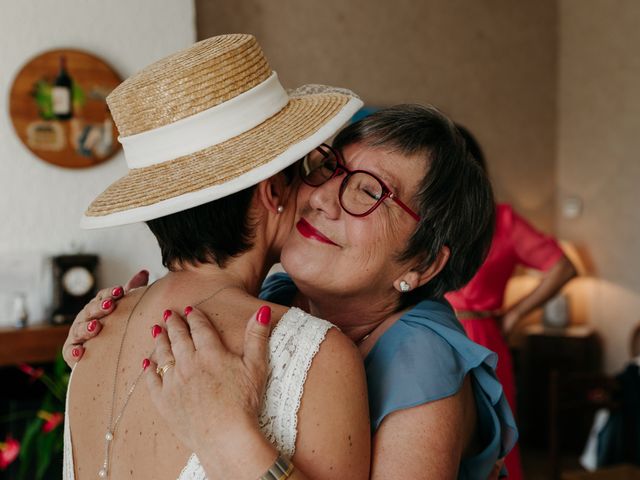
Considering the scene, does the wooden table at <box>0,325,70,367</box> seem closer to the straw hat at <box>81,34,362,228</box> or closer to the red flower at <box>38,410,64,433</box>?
the red flower at <box>38,410,64,433</box>

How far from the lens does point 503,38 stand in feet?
20.1

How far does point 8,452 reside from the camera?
11.9ft

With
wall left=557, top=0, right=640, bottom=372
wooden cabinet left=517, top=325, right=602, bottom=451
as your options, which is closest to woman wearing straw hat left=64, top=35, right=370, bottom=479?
wooden cabinet left=517, top=325, right=602, bottom=451

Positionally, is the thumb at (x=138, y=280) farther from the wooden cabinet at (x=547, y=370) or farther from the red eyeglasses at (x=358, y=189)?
the wooden cabinet at (x=547, y=370)

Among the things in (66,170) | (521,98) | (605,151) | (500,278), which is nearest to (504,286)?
(500,278)

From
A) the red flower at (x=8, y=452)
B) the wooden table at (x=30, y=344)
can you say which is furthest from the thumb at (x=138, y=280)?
the red flower at (x=8, y=452)

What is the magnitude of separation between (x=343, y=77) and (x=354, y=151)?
3.86 metres

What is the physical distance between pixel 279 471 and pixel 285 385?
0.11m

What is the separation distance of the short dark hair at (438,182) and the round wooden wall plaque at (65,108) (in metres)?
2.70

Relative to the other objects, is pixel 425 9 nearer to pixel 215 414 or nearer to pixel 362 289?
pixel 362 289

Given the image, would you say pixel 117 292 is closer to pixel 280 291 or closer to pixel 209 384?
pixel 209 384

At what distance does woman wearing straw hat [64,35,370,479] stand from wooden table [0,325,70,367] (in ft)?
8.35

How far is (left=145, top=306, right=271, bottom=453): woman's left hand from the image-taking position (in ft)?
3.29

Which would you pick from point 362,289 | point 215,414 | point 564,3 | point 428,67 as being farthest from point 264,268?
point 564,3
